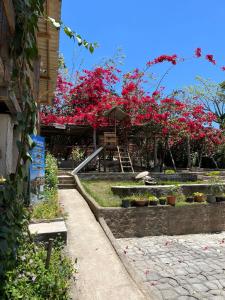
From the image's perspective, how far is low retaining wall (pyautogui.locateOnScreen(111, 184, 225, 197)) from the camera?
916 centimetres

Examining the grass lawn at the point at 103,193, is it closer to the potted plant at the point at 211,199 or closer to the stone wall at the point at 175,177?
the potted plant at the point at 211,199

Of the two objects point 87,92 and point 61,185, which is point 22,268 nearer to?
point 61,185

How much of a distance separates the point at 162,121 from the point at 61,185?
5.65 m

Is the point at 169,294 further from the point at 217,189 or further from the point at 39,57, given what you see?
the point at 217,189

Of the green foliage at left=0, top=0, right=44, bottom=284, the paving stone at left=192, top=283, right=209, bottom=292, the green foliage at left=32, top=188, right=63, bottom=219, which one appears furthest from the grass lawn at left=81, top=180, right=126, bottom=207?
the green foliage at left=0, top=0, right=44, bottom=284

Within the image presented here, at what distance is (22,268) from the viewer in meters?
3.58

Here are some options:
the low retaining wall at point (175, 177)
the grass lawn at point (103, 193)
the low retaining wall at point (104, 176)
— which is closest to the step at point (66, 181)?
the grass lawn at point (103, 193)

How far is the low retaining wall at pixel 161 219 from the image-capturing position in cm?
764

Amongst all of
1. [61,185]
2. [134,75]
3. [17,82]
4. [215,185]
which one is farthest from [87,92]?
[17,82]

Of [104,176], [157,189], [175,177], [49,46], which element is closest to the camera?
[49,46]

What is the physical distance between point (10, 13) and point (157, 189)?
293 inches

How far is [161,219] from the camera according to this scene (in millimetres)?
8086

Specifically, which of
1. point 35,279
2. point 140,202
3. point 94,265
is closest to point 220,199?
point 140,202

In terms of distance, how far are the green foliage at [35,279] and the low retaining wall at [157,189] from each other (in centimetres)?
520
